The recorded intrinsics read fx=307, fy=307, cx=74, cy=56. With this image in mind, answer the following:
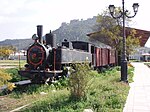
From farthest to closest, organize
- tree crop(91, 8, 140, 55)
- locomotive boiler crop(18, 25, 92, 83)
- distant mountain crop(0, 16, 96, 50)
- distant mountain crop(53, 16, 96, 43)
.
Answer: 1. distant mountain crop(53, 16, 96, 43)
2. distant mountain crop(0, 16, 96, 50)
3. tree crop(91, 8, 140, 55)
4. locomotive boiler crop(18, 25, 92, 83)

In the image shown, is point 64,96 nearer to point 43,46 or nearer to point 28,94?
point 28,94

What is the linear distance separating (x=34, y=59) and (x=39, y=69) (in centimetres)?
66

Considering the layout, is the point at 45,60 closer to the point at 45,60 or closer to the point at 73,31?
the point at 45,60

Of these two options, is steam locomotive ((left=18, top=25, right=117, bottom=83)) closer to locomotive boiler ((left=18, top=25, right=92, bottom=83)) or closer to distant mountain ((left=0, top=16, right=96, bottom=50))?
locomotive boiler ((left=18, top=25, right=92, bottom=83))

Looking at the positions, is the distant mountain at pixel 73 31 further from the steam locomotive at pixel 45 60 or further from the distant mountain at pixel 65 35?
the steam locomotive at pixel 45 60

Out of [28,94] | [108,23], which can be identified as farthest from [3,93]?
[108,23]

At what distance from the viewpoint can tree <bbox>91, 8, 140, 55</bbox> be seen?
42.1 metres

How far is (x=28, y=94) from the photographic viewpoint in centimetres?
Result: 1373

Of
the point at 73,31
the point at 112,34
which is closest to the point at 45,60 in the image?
the point at 112,34

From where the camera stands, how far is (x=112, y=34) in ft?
138

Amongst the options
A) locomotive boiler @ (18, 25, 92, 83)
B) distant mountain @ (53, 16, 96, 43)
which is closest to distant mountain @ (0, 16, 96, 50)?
distant mountain @ (53, 16, 96, 43)

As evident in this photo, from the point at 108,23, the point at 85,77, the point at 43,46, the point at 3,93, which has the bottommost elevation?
the point at 3,93

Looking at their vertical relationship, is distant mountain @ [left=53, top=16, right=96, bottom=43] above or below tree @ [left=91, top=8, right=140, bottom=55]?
above

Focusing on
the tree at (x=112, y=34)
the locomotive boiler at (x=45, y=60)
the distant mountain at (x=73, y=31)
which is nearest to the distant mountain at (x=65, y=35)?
the distant mountain at (x=73, y=31)
